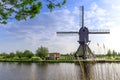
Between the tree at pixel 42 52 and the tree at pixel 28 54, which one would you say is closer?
the tree at pixel 42 52

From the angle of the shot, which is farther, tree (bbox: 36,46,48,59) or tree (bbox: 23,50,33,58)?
tree (bbox: 23,50,33,58)

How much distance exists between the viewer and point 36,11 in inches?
231

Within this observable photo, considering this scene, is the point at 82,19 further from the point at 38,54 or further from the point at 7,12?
the point at 7,12

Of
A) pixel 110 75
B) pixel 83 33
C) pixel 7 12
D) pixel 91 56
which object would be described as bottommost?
pixel 110 75

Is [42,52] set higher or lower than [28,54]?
higher

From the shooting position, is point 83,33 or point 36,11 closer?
point 36,11

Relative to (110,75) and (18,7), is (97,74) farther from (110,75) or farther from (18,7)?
(18,7)

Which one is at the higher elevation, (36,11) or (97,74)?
(36,11)

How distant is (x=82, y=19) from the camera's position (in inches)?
1770

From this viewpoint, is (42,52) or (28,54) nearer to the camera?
(42,52)

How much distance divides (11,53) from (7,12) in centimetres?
7912

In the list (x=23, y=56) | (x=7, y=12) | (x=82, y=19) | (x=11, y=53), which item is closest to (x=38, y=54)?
(x=23, y=56)

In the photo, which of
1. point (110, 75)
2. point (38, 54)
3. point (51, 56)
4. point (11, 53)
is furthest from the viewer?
point (11, 53)

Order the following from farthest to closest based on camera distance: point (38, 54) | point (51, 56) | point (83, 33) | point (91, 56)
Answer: point (38, 54)
point (51, 56)
point (83, 33)
point (91, 56)
